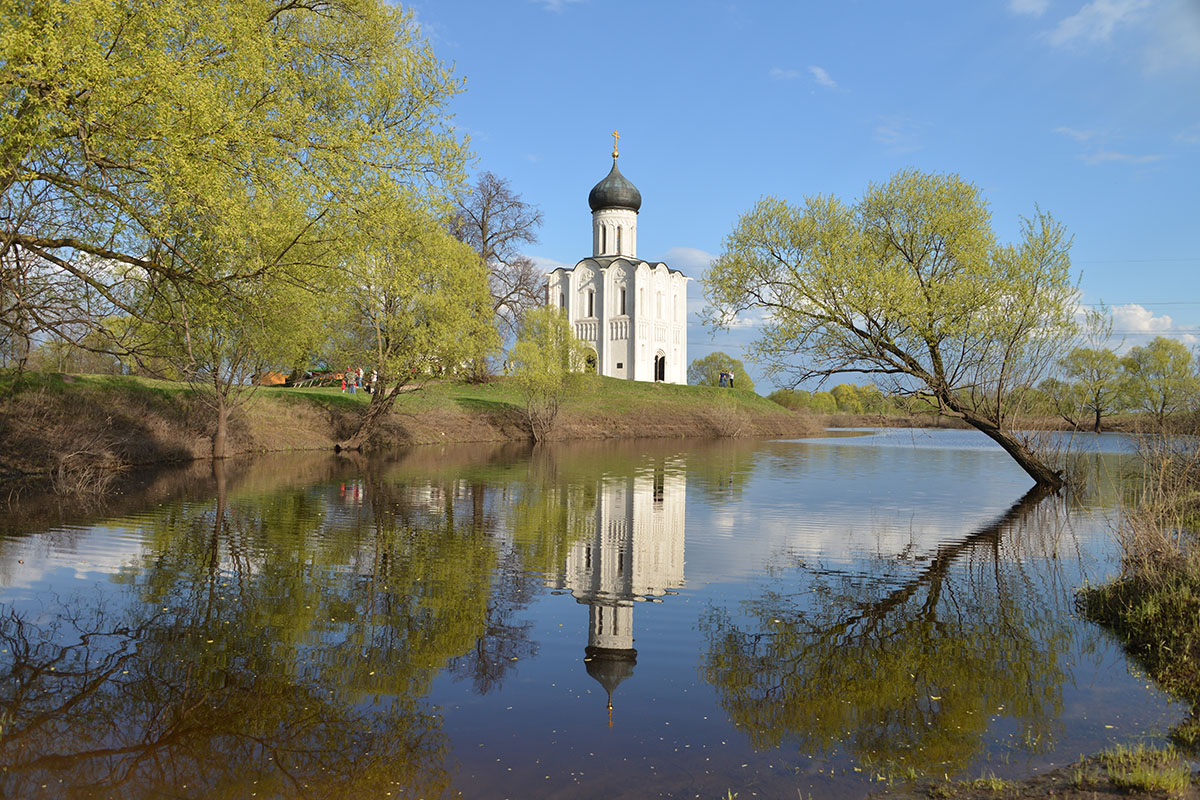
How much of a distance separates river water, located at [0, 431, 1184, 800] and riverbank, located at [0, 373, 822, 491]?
5.45 meters

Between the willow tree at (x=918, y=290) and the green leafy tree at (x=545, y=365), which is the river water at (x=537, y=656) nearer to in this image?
the willow tree at (x=918, y=290)

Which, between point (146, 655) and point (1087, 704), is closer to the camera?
point (1087, 704)

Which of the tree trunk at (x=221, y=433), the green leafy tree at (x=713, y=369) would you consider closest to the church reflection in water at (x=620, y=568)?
the tree trunk at (x=221, y=433)

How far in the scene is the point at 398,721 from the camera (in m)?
5.68

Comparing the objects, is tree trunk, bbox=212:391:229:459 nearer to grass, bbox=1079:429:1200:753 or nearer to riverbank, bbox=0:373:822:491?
riverbank, bbox=0:373:822:491

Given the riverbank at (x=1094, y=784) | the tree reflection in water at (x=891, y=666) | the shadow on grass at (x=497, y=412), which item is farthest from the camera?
the shadow on grass at (x=497, y=412)

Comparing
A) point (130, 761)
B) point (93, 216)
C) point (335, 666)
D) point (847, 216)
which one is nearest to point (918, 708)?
point (335, 666)

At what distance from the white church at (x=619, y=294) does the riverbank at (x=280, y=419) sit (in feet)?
18.5

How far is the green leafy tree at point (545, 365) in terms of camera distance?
1577 inches

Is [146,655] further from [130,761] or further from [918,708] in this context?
[918,708]

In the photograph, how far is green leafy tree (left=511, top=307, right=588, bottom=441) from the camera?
40.1m

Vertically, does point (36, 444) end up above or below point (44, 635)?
above

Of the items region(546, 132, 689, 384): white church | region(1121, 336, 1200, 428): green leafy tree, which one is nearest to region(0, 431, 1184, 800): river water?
region(546, 132, 689, 384): white church

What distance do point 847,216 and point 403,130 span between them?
12.4 m
